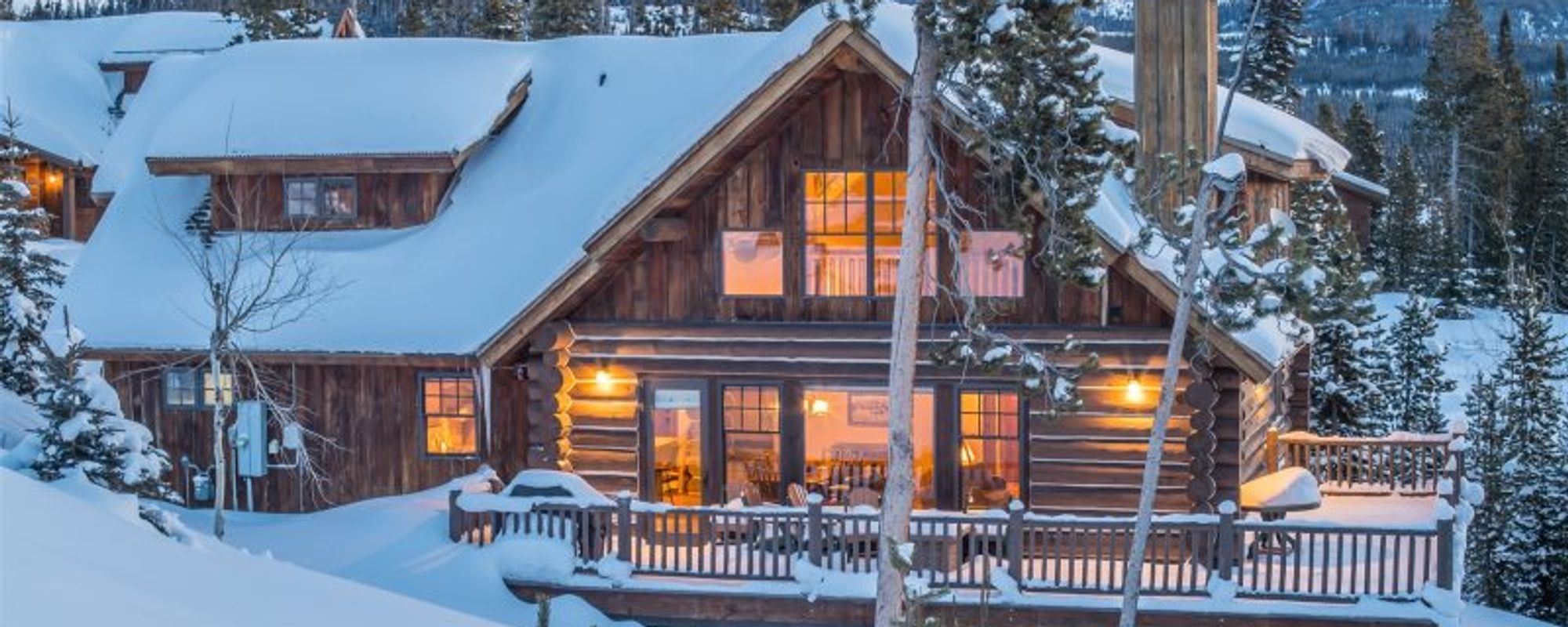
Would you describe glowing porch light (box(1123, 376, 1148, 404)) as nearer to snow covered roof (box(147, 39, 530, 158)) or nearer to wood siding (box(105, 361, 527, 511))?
wood siding (box(105, 361, 527, 511))

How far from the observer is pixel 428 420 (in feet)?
75.4

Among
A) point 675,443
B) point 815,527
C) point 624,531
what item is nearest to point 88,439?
point 624,531

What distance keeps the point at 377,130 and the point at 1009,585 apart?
12.4 m

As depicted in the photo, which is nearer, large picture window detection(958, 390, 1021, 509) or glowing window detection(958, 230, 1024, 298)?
glowing window detection(958, 230, 1024, 298)

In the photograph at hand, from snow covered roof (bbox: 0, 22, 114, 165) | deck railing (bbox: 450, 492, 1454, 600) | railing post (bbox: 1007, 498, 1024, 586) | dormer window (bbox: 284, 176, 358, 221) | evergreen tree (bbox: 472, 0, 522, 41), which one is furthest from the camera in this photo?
snow covered roof (bbox: 0, 22, 114, 165)

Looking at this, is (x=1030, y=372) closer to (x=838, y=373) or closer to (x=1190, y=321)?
(x=1190, y=321)

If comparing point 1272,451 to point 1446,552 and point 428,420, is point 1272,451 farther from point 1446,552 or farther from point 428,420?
point 428,420

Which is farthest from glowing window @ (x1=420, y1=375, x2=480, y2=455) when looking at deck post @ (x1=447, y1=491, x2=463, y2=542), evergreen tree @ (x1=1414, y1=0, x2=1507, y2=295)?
evergreen tree @ (x1=1414, y1=0, x2=1507, y2=295)

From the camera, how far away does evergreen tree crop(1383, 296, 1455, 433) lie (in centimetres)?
3862

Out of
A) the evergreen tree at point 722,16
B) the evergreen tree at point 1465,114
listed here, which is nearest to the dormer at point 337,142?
the evergreen tree at point 722,16

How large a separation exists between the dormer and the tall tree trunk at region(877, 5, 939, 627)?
419 inches

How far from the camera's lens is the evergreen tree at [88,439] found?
55.3 ft

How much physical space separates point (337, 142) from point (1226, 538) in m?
14.3

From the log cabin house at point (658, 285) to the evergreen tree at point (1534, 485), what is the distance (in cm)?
795
